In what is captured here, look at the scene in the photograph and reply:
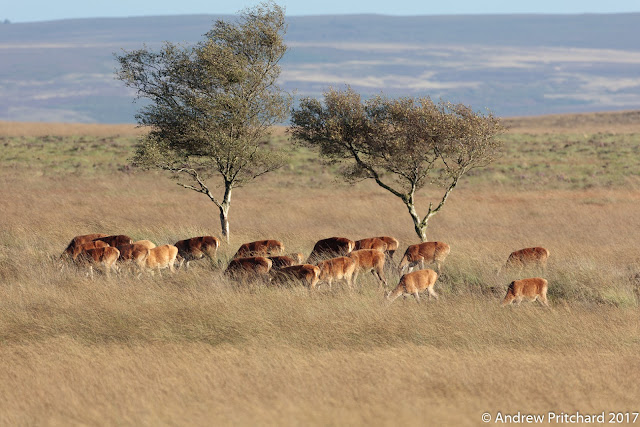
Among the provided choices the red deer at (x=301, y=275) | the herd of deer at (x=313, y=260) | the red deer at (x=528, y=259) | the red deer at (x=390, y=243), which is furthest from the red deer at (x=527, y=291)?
the red deer at (x=390, y=243)

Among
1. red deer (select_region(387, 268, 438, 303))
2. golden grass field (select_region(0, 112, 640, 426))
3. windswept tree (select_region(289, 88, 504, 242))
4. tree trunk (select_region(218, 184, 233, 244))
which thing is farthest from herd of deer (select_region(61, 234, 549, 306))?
tree trunk (select_region(218, 184, 233, 244))

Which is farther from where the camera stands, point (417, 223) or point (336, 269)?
point (417, 223)

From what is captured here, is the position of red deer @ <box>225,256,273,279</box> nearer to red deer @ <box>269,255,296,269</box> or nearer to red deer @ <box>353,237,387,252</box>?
red deer @ <box>269,255,296,269</box>

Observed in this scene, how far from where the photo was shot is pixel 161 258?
1780 cm

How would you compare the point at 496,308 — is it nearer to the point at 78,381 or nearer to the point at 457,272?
the point at 457,272

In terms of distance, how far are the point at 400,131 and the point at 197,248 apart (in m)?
5.91

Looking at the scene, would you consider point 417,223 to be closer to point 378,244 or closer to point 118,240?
point 378,244

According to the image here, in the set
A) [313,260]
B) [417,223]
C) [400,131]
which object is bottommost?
[313,260]

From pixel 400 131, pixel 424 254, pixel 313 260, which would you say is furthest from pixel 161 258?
pixel 400 131

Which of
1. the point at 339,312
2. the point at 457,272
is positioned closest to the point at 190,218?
the point at 457,272

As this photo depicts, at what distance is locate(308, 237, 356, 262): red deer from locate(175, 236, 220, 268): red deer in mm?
2285

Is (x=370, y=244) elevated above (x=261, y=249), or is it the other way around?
(x=370, y=244)

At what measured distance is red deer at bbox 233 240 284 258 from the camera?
19048 millimetres

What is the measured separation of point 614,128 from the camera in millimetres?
82312
